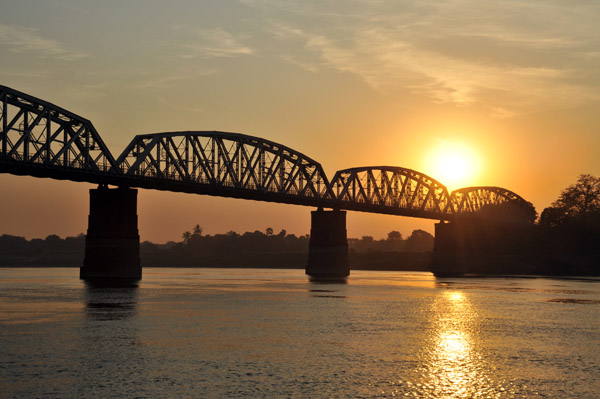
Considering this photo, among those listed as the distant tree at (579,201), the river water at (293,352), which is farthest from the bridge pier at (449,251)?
the river water at (293,352)

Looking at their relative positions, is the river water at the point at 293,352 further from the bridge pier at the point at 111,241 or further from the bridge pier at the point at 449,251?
the bridge pier at the point at 449,251

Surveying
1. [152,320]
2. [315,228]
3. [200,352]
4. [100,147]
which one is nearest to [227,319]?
[152,320]

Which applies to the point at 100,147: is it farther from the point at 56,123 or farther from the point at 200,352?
the point at 200,352

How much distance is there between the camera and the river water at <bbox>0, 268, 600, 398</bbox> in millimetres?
23516

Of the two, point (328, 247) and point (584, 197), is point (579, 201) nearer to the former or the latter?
point (584, 197)

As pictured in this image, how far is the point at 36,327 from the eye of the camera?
38781 mm

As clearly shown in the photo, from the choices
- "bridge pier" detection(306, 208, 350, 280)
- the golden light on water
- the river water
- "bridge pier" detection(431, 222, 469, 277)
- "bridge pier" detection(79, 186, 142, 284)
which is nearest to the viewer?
the river water

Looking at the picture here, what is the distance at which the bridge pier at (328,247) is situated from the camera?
138625mm

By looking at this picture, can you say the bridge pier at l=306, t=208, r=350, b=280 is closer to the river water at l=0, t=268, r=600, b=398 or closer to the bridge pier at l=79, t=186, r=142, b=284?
the bridge pier at l=79, t=186, r=142, b=284

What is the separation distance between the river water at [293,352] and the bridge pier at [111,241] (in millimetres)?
43506

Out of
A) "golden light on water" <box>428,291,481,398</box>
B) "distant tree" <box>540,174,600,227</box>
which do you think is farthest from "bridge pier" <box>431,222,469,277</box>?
"golden light on water" <box>428,291,481,398</box>

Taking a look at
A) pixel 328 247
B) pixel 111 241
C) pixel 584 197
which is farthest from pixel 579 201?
pixel 111 241

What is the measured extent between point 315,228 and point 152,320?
99581 millimetres

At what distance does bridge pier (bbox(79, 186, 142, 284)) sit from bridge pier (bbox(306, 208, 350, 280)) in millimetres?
43982
